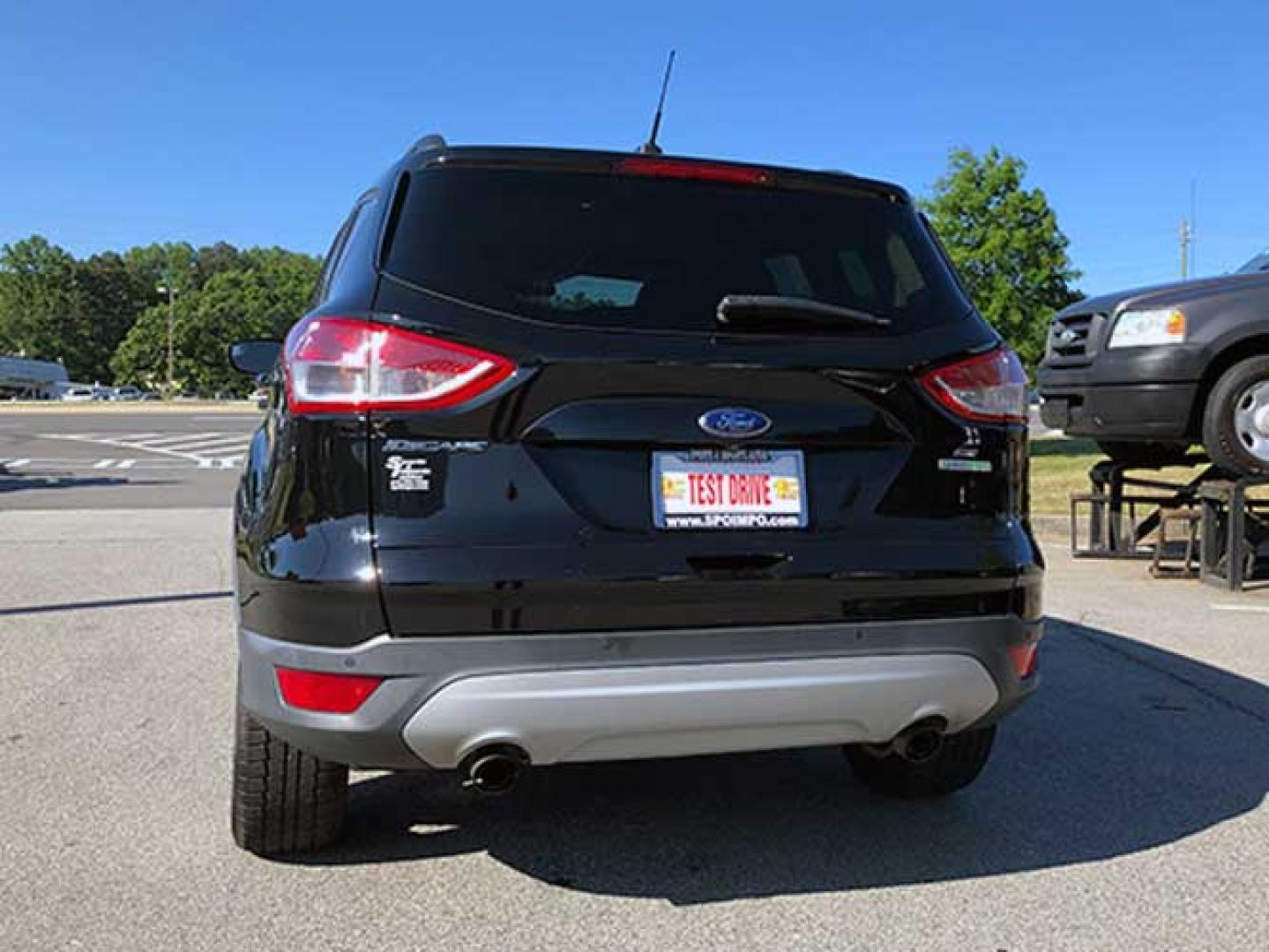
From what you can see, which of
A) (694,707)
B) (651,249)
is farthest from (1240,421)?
(694,707)

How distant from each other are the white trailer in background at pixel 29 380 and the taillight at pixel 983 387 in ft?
304

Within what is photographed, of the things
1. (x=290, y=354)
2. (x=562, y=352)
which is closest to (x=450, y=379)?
(x=562, y=352)

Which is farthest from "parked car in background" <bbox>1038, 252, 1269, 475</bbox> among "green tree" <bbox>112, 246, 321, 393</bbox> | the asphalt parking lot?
"green tree" <bbox>112, 246, 321, 393</bbox>

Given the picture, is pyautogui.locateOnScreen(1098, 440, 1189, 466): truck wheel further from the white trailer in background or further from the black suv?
the white trailer in background

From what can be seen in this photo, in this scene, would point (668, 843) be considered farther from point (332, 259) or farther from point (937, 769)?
point (332, 259)

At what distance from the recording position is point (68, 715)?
442 cm

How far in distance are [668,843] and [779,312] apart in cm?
156

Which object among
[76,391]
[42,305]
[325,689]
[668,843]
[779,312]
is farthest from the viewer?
[42,305]

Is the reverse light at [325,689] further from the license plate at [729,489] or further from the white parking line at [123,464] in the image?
the white parking line at [123,464]

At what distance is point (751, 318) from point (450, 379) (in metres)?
0.74

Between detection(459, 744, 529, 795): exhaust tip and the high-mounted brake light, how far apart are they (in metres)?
1.45

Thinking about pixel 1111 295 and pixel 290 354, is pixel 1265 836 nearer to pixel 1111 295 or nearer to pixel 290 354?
pixel 290 354

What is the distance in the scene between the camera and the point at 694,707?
251 cm

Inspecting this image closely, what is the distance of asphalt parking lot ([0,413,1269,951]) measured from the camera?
8.88 feet
